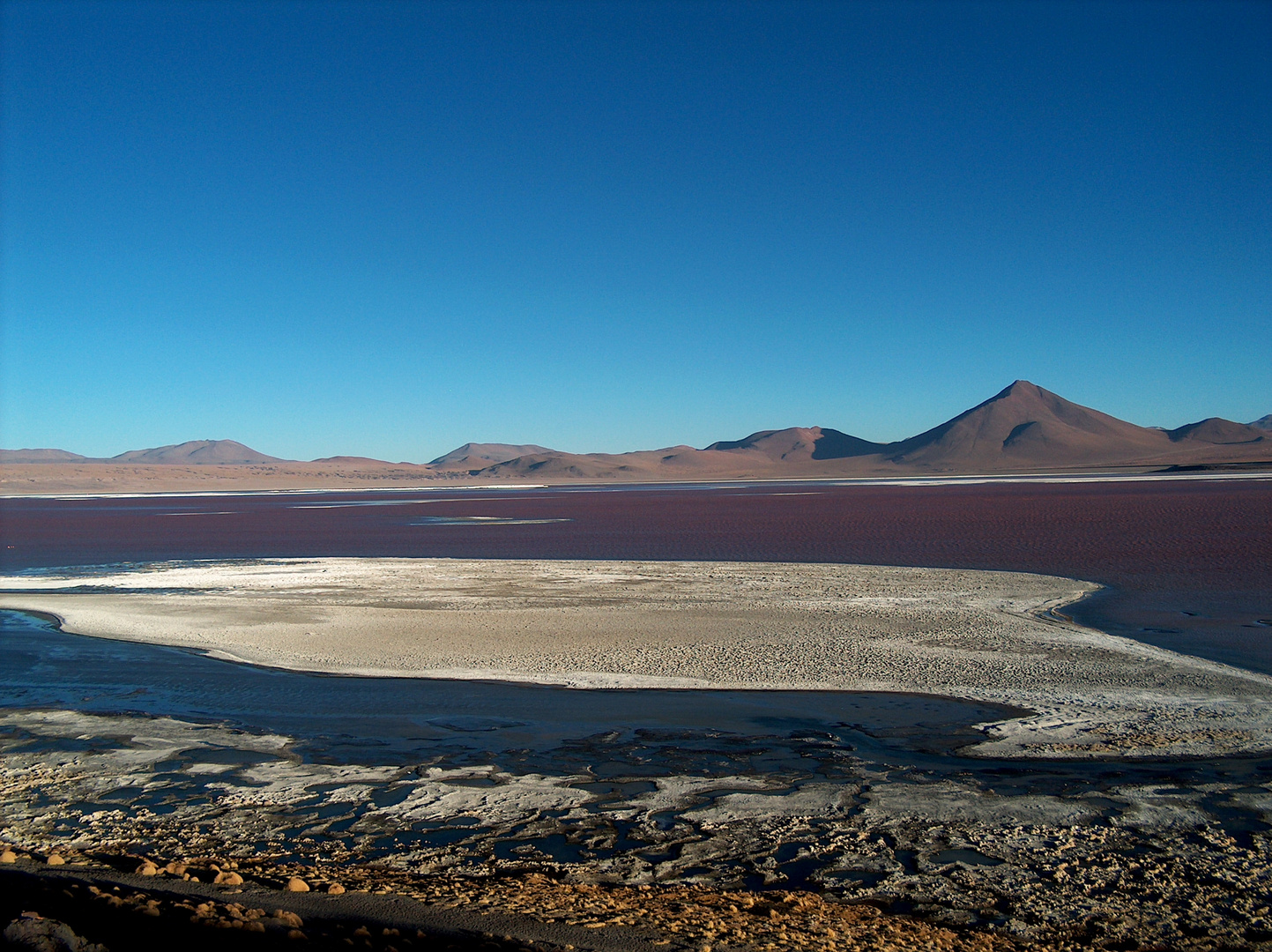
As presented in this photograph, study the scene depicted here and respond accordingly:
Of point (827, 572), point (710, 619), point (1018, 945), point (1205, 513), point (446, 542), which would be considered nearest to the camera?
point (1018, 945)

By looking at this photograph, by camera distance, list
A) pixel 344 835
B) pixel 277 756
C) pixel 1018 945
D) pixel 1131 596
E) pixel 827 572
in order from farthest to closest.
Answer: pixel 827 572 → pixel 1131 596 → pixel 277 756 → pixel 344 835 → pixel 1018 945

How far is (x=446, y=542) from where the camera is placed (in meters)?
27.2

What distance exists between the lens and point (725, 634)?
1177 cm

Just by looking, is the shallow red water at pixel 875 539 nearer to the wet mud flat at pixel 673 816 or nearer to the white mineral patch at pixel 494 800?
the wet mud flat at pixel 673 816

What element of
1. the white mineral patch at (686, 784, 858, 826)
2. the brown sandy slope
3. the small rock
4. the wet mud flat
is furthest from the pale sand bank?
the brown sandy slope

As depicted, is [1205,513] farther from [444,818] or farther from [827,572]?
[444,818]

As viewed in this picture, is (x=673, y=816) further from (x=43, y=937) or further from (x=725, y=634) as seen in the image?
(x=725, y=634)

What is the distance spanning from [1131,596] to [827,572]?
5314 millimetres

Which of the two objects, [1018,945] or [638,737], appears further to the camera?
[638,737]

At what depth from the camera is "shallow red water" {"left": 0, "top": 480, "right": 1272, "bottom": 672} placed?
1368 centimetres

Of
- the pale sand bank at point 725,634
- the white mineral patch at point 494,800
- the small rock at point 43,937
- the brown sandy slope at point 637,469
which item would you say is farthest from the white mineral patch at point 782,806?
the brown sandy slope at point 637,469

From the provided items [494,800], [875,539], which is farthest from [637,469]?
[494,800]

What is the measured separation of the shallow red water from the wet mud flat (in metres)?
5.44

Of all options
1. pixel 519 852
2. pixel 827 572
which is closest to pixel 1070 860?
pixel 519 852
